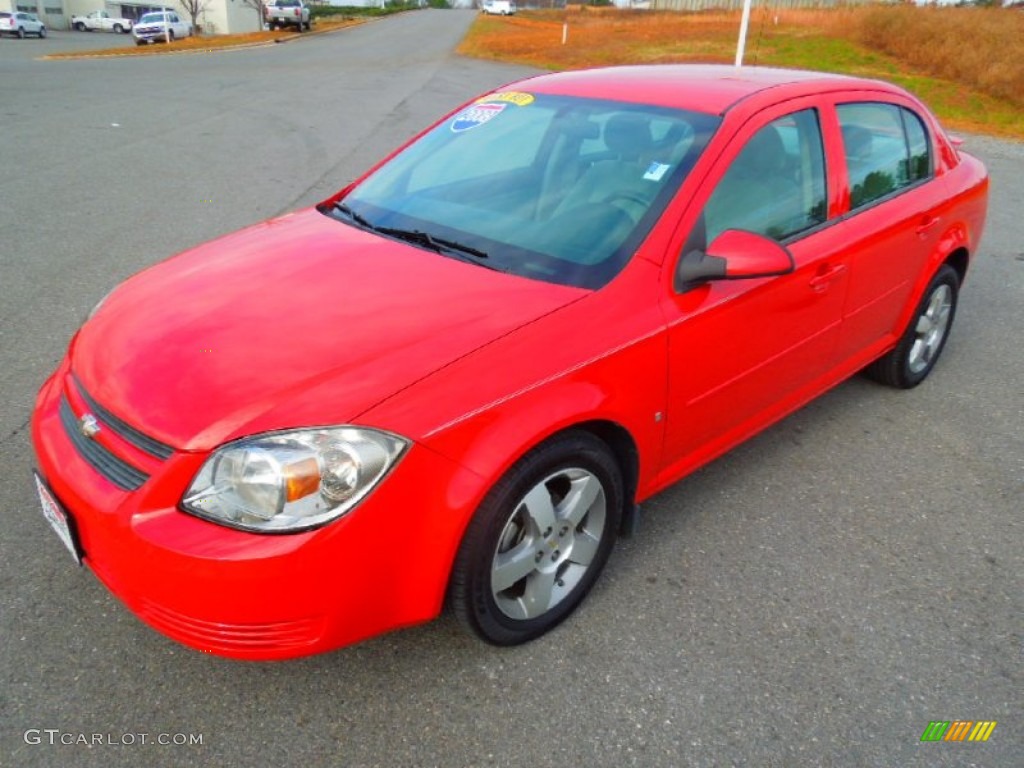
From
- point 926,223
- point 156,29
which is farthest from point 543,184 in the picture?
point 156,29

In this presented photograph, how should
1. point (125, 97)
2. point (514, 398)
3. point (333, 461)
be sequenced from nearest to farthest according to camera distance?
point (333, 461) < point (514, 398) < point (125, 97)

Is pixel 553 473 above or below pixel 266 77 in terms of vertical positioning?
above

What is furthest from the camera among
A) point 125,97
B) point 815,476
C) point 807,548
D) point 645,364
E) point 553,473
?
point 125,97

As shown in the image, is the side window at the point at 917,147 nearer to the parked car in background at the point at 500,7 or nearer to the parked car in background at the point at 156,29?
the parked car in background at the point at 156,29

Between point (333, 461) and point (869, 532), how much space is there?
2.22 m

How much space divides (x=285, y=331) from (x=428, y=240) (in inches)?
29.3

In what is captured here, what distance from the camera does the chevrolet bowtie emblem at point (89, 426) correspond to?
226 centimetres

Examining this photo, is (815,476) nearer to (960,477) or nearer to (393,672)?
(960,477)

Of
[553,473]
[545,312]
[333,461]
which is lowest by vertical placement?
[553,473]

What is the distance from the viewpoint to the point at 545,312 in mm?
2406

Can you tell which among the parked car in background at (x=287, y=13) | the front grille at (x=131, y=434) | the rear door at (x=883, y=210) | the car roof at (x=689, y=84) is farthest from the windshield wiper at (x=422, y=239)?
the parked car in background at (x=287, y=13)

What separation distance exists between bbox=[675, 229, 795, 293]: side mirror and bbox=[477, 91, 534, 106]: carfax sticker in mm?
1243

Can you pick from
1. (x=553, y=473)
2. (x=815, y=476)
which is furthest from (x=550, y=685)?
(x=815, y=476)

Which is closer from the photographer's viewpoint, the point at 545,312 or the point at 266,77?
the point at 545,312
